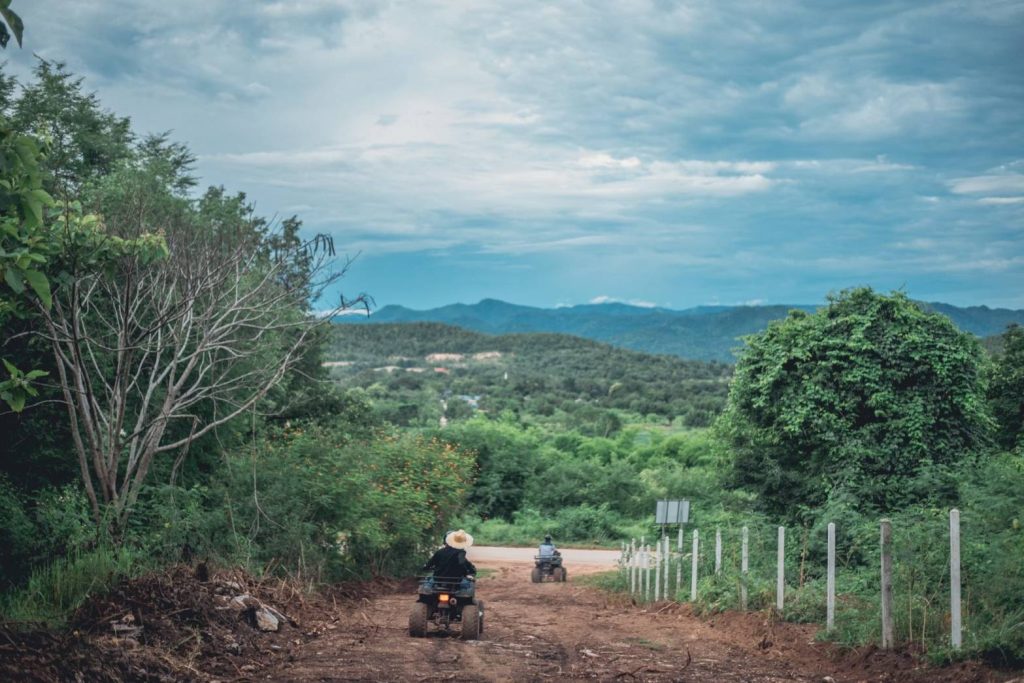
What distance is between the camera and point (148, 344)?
17.7 metres

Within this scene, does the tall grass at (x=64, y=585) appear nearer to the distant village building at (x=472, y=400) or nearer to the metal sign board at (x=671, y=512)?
the metal sign board at (x=671, y=512)

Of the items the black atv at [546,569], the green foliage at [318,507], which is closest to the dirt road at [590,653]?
the green foliage at [318,507]

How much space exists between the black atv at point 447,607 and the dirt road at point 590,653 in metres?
0.21

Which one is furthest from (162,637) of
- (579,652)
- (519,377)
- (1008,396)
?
(519,377)

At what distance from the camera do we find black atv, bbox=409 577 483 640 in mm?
15141

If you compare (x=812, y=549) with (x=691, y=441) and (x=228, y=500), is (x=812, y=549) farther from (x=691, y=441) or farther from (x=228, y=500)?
(x=691, y=441)

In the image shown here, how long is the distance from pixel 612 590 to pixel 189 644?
17663 millimetres

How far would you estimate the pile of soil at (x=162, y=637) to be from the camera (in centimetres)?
977

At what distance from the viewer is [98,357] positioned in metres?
19.9

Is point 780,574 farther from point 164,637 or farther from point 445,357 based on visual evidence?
point 445,357

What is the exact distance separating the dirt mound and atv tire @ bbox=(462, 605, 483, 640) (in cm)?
222

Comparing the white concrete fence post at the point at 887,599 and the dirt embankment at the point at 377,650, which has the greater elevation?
the white concrete fence post at the point at 887,599

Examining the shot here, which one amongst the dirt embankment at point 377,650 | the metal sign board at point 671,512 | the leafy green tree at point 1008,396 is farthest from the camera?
the leafy green tree at point 1008,396

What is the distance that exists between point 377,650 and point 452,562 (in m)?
2.65
